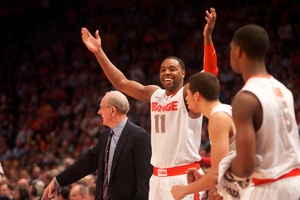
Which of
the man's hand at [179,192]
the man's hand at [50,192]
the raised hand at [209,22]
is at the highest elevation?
the raised hand at [209,22]

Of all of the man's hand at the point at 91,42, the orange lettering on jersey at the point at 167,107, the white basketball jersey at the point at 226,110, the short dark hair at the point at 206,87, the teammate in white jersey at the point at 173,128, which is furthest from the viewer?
the man's hand at the point at 91,42

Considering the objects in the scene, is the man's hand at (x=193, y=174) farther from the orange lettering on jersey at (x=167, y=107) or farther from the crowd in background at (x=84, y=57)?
the crowd in background at (x=84, y=57)

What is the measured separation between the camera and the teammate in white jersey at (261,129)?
13.9ft

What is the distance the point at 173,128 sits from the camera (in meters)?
6.67

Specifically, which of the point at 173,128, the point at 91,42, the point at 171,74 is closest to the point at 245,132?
the point at 173,128

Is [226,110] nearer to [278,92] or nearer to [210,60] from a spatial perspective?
[278,92]

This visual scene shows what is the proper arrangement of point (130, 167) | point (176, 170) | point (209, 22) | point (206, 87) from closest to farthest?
point (206, 87) → point (209, 22) → point (176, 170) → point (130, 167)

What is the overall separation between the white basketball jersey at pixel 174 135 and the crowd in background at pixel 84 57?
21.3 feet

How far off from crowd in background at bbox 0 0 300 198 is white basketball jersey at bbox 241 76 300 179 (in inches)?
344

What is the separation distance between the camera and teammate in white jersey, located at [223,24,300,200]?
4223 mm

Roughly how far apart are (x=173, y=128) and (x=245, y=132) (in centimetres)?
251

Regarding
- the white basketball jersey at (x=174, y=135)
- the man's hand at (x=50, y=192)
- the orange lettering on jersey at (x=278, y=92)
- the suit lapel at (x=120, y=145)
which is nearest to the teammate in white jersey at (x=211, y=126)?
the orange lettering on jersey at (x=278, y=92)

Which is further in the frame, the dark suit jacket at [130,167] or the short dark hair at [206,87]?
the dark suit jacket at [130,167]

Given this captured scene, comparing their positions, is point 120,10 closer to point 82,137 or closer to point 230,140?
point 82,137
